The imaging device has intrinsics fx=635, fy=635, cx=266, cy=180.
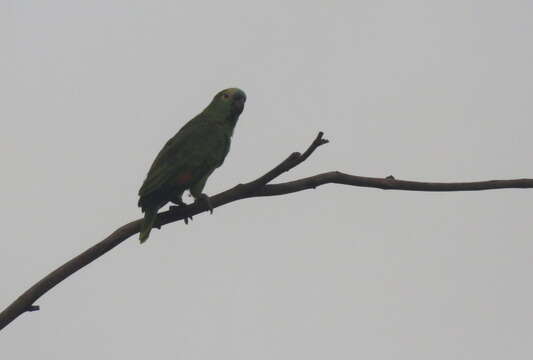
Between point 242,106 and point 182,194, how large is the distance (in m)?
1.54

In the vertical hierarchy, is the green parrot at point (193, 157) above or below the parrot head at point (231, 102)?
below

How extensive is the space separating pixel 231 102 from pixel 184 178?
153 cm

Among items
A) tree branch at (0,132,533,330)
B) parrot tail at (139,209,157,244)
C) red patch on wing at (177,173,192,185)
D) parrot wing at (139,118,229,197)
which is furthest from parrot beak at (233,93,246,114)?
tree branch at (0,132,533,330)

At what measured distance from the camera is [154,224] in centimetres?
522

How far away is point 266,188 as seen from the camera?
385 centimetres

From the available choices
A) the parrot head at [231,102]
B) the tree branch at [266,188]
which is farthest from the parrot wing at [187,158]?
the tree branch at [266,188]

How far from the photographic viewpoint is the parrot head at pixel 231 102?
719 cm

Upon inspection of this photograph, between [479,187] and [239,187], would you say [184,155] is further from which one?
[479,187]

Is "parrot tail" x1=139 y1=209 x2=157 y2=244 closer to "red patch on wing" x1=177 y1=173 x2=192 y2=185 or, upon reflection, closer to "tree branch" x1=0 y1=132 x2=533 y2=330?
"red patch on wing" x1=177 y1=173 x2=192 y2=185

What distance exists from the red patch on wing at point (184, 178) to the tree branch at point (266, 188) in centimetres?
189

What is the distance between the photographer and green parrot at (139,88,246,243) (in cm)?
571

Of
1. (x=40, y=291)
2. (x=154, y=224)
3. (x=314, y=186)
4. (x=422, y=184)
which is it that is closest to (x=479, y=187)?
(x=422, y=184)

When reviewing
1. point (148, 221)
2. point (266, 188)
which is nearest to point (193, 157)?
point (148, 221)

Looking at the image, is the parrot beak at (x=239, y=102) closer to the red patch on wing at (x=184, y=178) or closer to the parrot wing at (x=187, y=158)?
the parrot wing at (x=187, y=158)
